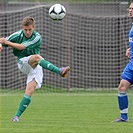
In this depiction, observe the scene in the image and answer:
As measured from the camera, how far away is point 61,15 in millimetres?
13070

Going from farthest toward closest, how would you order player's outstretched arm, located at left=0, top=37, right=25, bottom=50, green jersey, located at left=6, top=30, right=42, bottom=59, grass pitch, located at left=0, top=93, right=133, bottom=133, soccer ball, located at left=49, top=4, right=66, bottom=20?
1. soccer ball, located at left=49, top=4, right=66, bottom=20
2. green jersey, located at left=6, top=30, right=42, bottom=59
3. player's outstretched arm, located at left=0, top=37, right=25, bottom=50
4. grass pitch, located at left=0, top=93, right=133, bottom=133

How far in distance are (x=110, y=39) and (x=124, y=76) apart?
37.2 ft

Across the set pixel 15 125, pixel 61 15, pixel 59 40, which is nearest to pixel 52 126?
pixel 15 125

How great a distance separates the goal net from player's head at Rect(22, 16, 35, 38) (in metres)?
10.6

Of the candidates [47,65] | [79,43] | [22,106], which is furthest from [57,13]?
[79,43]

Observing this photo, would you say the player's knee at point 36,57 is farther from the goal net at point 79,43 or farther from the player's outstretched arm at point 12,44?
the goal net at point 79,43

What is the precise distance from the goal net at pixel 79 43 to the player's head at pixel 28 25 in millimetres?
10619

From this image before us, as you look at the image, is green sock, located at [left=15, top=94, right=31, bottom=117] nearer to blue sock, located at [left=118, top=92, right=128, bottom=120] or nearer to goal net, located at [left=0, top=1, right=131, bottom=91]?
blue sock, located at [left=118, top=92, right=128, bottom=120]

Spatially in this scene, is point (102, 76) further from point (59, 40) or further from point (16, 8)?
point (16, 8)

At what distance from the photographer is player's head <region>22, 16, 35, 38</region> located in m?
10.9

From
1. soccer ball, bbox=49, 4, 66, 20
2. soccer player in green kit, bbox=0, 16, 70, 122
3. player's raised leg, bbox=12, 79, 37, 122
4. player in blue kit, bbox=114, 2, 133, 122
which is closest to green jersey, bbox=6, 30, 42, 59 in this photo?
soccer player in green kit, bbox=0, 16, 70, 122

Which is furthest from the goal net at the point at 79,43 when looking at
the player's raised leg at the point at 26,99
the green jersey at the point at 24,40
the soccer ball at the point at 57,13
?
the player's raised leg at the point at 26,99

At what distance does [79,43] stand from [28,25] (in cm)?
1140

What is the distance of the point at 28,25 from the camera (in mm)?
10953
